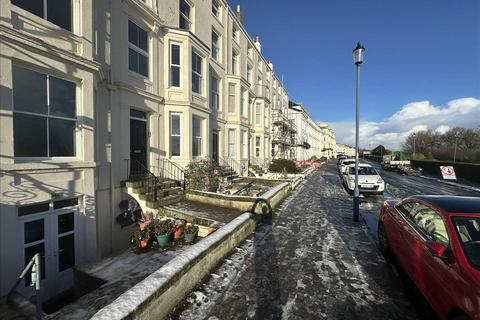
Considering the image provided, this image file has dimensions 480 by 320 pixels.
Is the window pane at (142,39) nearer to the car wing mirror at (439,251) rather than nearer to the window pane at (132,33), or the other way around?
the window pane at (132,33)

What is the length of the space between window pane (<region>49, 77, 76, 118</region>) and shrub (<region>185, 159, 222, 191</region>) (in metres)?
5.21

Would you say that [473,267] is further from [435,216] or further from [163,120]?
[163,120]

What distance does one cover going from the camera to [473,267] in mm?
2789

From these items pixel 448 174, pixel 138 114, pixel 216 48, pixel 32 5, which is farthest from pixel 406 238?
pixel 448 174

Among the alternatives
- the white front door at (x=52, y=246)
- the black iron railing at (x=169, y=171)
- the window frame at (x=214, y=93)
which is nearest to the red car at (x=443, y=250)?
the white front door at (x=52, y=246)

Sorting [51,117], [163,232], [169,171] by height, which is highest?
[51,117]

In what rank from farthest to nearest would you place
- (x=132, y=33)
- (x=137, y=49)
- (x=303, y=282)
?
(x=137, y=49) < (x=132, y=33) < (x=303, y=282)

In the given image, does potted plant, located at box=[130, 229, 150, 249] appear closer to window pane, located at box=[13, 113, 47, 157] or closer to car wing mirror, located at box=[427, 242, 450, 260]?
window pane, located at box=[13, 113, 47, 157]

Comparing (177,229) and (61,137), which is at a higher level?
(61,137)

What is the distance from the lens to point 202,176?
11.1 m

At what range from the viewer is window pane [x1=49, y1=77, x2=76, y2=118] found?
238 inches

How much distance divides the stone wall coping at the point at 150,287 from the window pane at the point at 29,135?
14.4ft

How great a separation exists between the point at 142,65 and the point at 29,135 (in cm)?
579

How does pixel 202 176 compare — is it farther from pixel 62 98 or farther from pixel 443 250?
pixel 443 250
